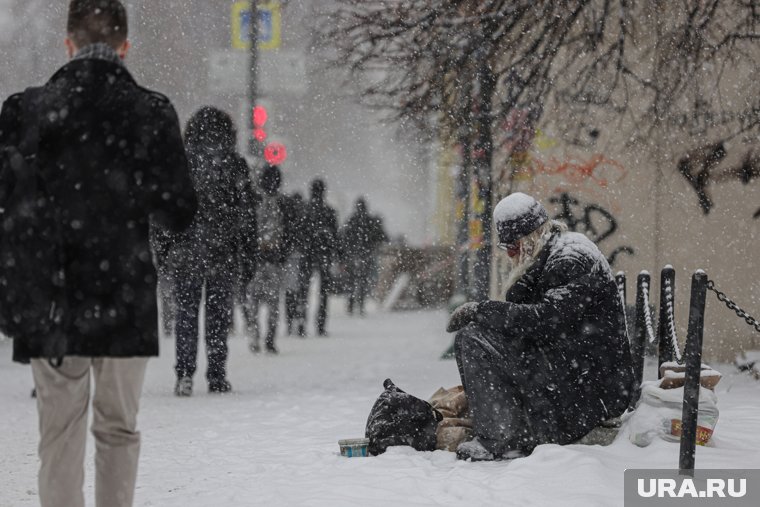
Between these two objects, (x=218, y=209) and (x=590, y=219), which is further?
(x=590, y=219)

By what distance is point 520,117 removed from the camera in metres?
10.1

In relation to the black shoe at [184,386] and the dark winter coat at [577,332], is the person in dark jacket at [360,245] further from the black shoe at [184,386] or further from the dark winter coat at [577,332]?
the dark winter coat at [577,332]

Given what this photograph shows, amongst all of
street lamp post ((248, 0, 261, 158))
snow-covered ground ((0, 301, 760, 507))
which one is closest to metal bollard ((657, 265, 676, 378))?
snow-covered ground ((0, 301, 760, 507))

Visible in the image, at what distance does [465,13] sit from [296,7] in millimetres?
20302

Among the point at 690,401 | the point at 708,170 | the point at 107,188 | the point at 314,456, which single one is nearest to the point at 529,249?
the point at 690,401

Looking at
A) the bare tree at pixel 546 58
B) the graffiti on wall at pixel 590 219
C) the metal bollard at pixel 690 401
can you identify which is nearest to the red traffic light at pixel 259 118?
the bare tree at pixel 546 58

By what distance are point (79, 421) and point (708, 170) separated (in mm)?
7959

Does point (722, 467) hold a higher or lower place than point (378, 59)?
lower

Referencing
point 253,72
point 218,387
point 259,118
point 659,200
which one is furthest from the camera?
point 253,72

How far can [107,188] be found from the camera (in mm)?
3252

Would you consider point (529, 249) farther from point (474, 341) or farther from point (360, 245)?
point (360, 245)

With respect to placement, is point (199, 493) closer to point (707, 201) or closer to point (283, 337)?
point (707, 201)

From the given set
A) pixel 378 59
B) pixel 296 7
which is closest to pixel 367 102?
pixel 378 59

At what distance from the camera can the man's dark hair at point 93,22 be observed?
3.31 meters
